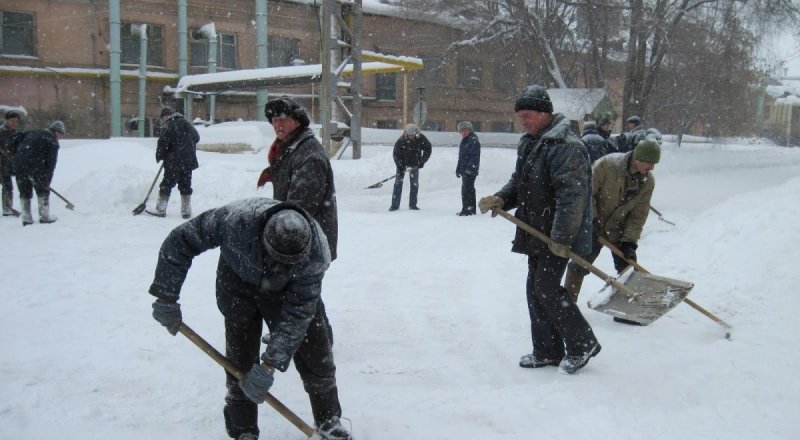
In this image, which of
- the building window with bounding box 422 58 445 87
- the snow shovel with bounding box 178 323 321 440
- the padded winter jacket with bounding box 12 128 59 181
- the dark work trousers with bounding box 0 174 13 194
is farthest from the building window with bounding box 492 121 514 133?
the snow shovel with bounding box 178 323 321 440

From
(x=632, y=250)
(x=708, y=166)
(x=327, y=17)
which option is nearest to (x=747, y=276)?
(x=632, y=250)

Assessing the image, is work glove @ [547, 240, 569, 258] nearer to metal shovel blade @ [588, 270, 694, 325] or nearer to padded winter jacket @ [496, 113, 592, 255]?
padded winter jacket @ [496, 113, 592, 255]

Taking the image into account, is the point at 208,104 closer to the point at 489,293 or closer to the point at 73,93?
the point at 73,93

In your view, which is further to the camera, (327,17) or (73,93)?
(73,93)

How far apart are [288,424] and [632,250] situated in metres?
3.27

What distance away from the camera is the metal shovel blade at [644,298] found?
473cm

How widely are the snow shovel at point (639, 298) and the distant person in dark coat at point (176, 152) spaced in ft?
21.2

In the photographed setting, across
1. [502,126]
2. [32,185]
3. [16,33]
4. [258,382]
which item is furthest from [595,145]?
[502,126]

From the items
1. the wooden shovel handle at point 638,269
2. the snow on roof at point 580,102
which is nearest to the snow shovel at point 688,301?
the wooden shovel handle at point 638,269

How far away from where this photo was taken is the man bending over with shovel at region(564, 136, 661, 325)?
→ 5168 mm

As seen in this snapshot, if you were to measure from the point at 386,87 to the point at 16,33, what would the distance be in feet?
47.7

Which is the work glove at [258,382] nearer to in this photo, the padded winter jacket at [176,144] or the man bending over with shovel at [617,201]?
the man bending over with shovel at [617,201]

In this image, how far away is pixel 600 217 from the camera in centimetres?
529

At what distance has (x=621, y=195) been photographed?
5219 millimetres
